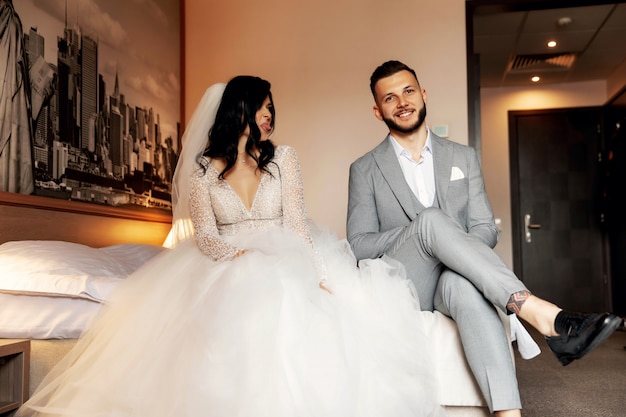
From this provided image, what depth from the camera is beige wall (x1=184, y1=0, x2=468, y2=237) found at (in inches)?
161

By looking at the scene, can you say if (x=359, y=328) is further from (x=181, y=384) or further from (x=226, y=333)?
(x=181, y=384)

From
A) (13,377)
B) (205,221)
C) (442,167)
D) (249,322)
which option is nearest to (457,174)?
(442,167)

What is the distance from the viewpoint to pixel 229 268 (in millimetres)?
1751

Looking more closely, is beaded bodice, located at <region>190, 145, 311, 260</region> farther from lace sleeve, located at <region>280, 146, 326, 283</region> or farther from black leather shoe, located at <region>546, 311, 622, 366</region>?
black leather shoe, located at <region>546, 311, 622, 366</region>

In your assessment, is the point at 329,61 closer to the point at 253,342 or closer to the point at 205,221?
the point at 205,221

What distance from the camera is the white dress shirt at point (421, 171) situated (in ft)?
7.89

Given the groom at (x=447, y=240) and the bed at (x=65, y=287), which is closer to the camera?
the groom at (x=447, y=240)

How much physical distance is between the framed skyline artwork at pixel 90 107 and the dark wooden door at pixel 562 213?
4.00 meters

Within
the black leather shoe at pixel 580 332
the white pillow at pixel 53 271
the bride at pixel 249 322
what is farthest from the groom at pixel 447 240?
the white pillow at pixel 53 271

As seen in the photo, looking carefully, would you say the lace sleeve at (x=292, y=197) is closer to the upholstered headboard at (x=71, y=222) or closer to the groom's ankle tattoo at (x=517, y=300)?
the groom's ankle tattoo at (x=517, y=300)

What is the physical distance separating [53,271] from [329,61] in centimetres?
275

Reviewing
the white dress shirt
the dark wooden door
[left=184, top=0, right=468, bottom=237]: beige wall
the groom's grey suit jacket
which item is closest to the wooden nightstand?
the groom's grey suit jacket

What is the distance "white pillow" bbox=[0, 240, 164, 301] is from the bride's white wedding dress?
0.57ft

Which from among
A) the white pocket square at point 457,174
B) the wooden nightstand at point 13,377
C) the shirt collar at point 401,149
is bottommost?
the wooden nightstand at point 13,377
